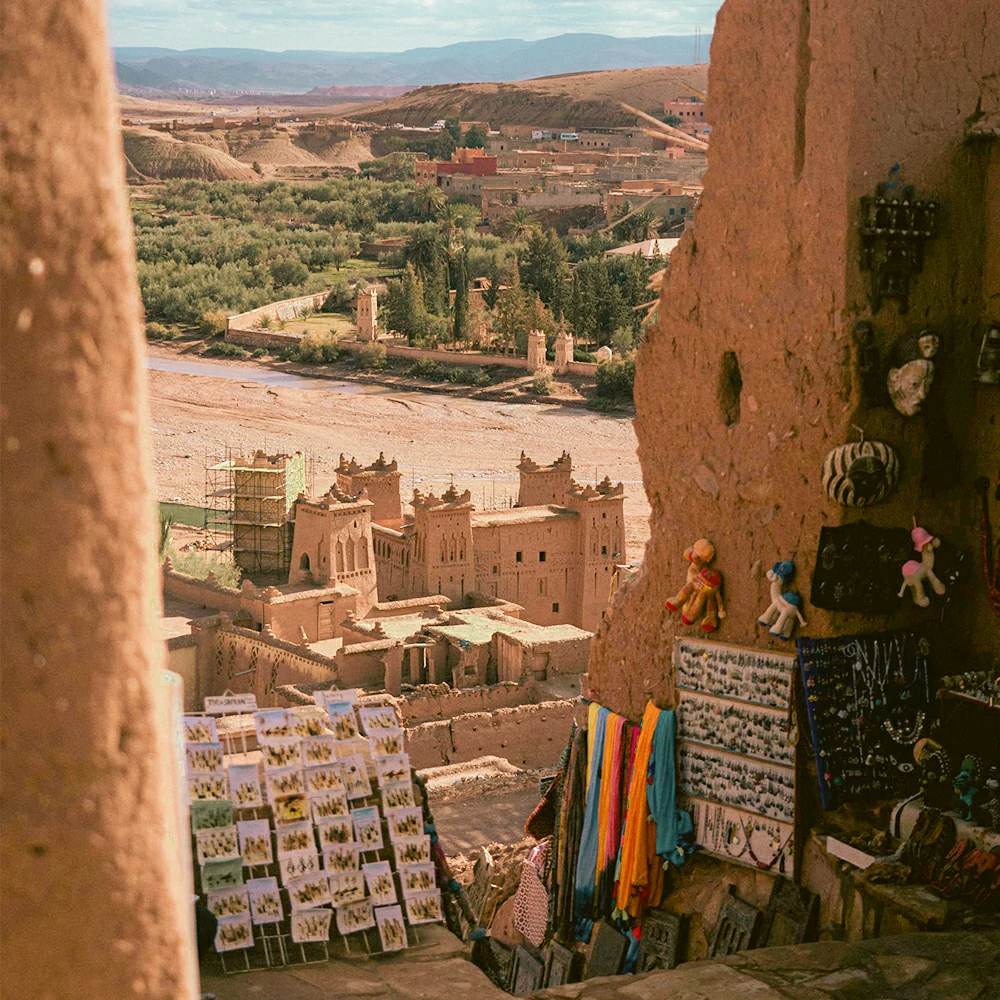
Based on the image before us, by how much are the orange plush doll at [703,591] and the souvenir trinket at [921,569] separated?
0.82m

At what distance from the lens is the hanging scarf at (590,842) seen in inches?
300

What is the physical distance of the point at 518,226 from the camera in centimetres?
7088

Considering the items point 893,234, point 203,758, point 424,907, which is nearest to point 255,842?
point 203,758

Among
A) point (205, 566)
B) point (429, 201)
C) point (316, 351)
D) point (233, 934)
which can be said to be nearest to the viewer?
point (233, 934)

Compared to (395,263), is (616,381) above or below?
below

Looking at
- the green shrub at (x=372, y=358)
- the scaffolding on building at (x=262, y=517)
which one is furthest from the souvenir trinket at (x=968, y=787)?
the green shrub at (x=372, y=358)

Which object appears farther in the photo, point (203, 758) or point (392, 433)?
point (392, 433)

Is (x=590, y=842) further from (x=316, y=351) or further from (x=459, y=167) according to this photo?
(x=459, y=167)

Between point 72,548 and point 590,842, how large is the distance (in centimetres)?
543

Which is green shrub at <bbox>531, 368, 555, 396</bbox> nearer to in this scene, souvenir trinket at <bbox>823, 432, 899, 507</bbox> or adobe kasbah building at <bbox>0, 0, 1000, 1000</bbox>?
adobe kasbah building at <bbox>0, 0, 1000, 1000</bbox>

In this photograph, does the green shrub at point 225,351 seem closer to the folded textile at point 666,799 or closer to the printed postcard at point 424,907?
the folded textile at point 666,799

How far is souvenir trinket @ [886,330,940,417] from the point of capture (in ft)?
22.4

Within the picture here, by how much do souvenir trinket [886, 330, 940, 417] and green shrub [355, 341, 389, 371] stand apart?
42.7 metres

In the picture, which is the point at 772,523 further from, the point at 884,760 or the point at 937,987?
the point at 937,987
